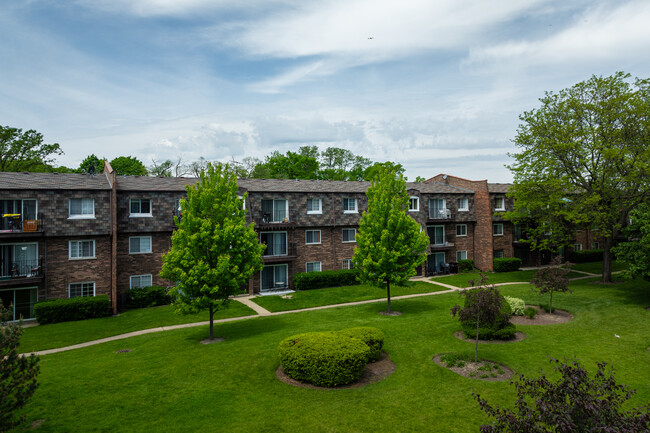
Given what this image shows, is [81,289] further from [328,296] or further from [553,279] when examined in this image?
[553,279]

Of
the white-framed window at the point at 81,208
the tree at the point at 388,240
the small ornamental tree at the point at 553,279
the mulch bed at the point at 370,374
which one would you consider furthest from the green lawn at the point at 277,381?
the white-framed window at the point at 81,208

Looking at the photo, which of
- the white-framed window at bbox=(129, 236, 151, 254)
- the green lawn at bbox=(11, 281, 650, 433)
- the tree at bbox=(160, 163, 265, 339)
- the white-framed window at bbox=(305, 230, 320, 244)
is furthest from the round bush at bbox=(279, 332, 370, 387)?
the white-framed window at bbox=(305, 230, 320, 244)

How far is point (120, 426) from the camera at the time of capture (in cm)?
1088

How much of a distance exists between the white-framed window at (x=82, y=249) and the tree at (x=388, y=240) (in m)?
18.2

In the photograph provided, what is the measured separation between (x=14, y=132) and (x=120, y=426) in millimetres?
50047

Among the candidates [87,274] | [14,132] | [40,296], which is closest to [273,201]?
[87,274]

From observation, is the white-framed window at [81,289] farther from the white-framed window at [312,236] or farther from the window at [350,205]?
the window at [350,205]

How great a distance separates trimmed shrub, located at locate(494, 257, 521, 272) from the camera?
39.8 metres

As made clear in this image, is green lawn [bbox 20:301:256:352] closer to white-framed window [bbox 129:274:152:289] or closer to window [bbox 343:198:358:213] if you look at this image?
white-framed window [bbox 129:274:152:289]

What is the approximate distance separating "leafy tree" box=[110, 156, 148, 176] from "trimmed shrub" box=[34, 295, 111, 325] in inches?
1778

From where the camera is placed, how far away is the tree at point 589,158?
28.8m

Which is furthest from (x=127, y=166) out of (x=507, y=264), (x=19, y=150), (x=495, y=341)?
(x=495, y=341)

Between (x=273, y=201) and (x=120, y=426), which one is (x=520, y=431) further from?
(x=273, y=201)

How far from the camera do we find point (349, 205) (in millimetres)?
35656
